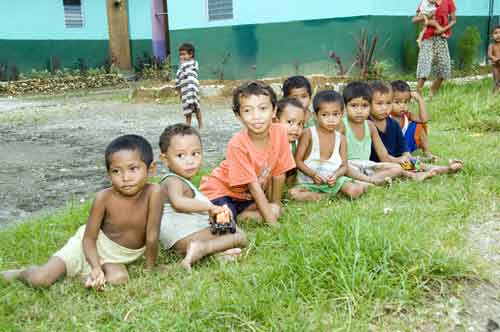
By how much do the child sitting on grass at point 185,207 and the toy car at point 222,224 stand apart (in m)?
0.02

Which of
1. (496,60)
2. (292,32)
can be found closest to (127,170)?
(496,60)

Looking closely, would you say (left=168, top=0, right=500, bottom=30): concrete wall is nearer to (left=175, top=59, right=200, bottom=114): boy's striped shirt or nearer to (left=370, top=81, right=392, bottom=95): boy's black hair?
(left=175, top=59, right=200, bottom=114): boy's striped shirt

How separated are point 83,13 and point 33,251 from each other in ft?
47.4

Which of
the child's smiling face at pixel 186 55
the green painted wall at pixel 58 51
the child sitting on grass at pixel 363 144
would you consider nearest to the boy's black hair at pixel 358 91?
the child sitting on grass at pixel 363 144

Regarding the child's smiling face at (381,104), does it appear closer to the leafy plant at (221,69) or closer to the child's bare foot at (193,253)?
the child's bare foot at (193,253)

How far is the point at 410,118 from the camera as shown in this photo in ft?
15.9

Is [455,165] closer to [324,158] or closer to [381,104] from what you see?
[381,104]

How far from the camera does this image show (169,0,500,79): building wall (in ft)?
32.0

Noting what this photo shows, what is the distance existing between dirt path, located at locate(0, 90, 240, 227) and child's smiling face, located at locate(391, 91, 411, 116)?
5.72ft

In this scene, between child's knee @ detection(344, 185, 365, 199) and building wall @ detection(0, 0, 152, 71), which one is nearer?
child's knee @ detection(344, 185, 365, 199)

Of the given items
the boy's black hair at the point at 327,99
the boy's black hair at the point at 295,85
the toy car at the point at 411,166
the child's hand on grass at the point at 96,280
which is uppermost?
the boy's black hair at the point at 295,85

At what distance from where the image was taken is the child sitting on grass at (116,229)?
245cm

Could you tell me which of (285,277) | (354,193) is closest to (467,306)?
(285,277)

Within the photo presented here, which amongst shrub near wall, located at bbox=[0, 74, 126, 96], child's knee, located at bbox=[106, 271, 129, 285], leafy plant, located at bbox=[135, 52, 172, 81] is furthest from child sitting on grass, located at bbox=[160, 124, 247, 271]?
shrub near wall, located at bbox=[0, 74, 126, 96]
